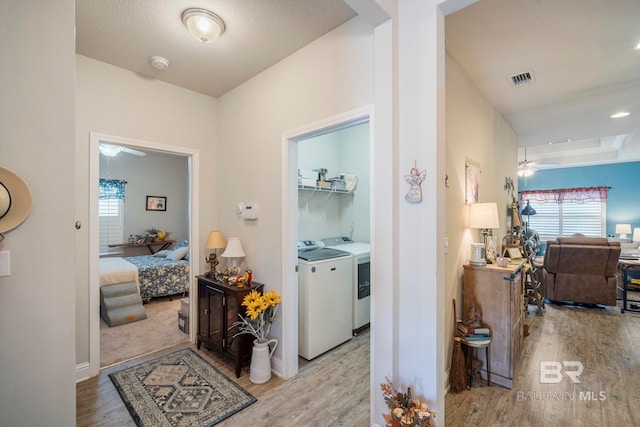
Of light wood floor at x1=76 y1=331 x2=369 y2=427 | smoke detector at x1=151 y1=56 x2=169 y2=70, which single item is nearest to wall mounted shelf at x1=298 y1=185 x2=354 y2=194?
smoke detector at x1=151 y1=56 x2=169 y2=70

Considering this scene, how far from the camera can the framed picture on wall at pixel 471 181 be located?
2.71 metres

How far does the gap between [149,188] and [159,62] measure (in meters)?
4.51

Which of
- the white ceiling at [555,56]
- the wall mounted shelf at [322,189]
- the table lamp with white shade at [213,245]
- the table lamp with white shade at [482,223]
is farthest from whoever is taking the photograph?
the wall mounted shelf at [322,189]

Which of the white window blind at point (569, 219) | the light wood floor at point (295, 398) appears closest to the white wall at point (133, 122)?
the light wood floor at point (295, 398)

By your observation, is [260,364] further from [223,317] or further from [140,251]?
[140,251]

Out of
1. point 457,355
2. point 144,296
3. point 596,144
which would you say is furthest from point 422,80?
point 596,144

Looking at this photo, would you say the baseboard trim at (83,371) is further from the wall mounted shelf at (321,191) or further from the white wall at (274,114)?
the wall mounted shelf at (321,191)

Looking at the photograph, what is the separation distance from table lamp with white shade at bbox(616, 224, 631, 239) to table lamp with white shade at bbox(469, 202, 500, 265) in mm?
5833

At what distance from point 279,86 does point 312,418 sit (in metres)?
2.67

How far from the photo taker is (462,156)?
2.61 meters

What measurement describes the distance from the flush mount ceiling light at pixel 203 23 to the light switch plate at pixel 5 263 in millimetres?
1761

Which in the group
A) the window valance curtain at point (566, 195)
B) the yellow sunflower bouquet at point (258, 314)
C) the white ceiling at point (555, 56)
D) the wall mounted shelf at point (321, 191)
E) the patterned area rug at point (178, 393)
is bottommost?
the patterned area rug at point (178, 393)

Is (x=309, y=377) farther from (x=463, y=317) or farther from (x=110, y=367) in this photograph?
(x=110, y=367)

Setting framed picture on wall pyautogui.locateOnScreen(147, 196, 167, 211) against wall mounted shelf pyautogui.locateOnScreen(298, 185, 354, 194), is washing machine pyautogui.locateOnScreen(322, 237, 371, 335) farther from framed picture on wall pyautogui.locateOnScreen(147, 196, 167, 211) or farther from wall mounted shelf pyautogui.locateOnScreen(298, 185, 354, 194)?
framed picture on wall pyautogui.locateOnScreen(147, 196, 167, 211)
